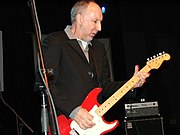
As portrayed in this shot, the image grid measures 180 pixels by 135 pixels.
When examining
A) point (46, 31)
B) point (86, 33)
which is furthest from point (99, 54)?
point (46, 31)

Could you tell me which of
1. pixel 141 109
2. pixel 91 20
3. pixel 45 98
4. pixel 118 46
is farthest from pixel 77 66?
pixel 118 46

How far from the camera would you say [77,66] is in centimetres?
211

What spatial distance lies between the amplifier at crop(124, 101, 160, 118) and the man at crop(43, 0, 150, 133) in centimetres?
131

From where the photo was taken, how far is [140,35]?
210 inches

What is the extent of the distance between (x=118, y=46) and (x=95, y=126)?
3.32m

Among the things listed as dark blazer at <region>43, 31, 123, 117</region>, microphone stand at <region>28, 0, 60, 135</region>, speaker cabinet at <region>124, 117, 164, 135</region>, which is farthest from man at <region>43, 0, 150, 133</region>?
speaker cabinet at <region>124, 117, 164, 135</region>

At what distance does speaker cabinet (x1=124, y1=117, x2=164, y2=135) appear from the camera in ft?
11.3

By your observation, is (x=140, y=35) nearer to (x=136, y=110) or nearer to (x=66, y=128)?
(x=136, y=110)

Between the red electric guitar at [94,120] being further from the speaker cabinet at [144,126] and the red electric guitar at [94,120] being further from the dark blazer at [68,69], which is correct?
Answer: the speaker cabinet at [144,126]

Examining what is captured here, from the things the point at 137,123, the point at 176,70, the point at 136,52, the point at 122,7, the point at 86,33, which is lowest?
the point at 137,123

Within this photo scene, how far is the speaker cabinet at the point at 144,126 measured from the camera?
11.3ft

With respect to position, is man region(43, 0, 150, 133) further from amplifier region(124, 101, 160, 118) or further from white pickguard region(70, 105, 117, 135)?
amplifier region(124, 101, 160, 118)

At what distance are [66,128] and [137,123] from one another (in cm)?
167

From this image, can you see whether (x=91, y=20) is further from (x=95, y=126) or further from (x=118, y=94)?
(x=95, y=126)
